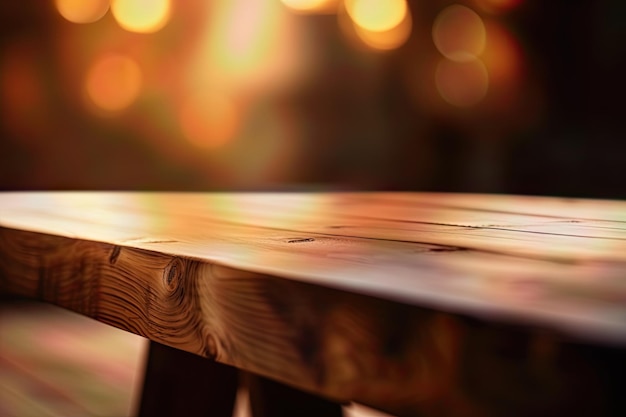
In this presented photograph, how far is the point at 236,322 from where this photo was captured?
15.8 inches

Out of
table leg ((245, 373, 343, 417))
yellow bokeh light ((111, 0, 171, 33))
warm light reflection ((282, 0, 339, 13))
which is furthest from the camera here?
warm light reflection ((282, 0, 339, 13))

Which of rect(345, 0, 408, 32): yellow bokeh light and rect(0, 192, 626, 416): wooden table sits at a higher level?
rect(345, 0, 408, 32): yellow bokeh light

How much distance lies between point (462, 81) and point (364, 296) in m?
2.90

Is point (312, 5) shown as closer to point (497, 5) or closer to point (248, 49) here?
point (248, 49)

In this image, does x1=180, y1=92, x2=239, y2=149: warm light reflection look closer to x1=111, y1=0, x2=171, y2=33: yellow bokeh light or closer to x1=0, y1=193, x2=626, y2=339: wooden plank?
x1=111, y1=0, x2=171, y2=33: yellow bokeh light

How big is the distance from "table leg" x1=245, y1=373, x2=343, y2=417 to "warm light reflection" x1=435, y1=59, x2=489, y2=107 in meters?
2.50

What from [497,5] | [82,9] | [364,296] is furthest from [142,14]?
[364,296]

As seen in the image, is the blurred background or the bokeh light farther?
the bokeh light

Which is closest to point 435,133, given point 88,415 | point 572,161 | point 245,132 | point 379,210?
point 572,161

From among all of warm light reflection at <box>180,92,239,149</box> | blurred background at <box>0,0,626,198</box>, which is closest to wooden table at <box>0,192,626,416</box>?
blurred background at <box>0,0,626,198</box>

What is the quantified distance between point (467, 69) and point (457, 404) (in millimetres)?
2951

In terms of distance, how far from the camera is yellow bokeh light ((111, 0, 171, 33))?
2.56 metres

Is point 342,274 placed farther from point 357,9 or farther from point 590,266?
point 357,9

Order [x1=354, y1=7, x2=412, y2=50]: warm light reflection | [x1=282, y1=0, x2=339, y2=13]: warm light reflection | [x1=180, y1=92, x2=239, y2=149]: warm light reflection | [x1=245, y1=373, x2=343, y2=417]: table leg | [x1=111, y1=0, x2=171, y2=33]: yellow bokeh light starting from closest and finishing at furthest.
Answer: [x1=245, y1=373, x2=343, y2=417]: table leg → [x1=111, y1=0, x2=171, y2=33]: yellow bokeh light → [x1=180, y1=92, x2=239, y2=149]: warm light reflection → [x1=282, y1=0, x2=339, y2=13]: warm light reflection → [x1=354, y1=7, x2=412, y2=50]: warm light reflection
